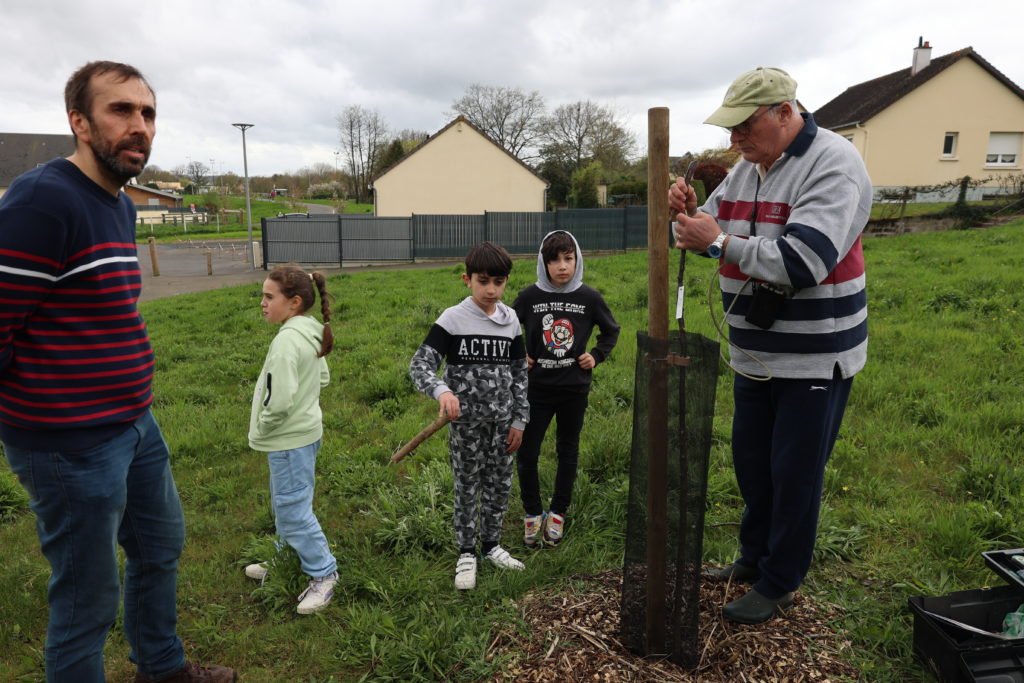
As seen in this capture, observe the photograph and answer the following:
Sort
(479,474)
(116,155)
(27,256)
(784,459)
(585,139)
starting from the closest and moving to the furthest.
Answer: (27,256) < (116,155) < (784,459) < (479,474) < (585,139)

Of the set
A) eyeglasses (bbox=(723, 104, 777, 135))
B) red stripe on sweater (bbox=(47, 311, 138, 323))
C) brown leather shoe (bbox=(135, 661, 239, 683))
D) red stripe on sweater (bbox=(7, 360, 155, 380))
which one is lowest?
brown leather shoe (bbox=(135, 661, 239, 683))

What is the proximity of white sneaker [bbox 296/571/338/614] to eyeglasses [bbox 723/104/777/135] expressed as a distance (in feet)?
9.49

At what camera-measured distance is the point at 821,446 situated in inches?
105

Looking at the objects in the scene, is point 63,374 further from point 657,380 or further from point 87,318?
point 657,380

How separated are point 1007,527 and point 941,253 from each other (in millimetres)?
11197

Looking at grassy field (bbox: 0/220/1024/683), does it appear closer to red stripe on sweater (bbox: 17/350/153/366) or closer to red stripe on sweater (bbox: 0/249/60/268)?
red stripe on sweater (bbox: 17/350/153/366)

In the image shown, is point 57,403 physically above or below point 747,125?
below

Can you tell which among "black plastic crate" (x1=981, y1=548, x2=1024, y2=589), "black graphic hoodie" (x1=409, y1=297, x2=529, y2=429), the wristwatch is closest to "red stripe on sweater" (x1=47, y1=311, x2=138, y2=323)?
"black graphic hoodie" (x1=409, y1=297, x2=529, y2=429)

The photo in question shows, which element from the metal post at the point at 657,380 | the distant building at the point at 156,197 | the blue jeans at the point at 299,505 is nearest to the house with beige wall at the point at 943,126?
A: the metal post at the point at 657,380

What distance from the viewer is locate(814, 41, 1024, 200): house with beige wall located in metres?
29.6

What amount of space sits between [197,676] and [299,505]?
2.77 ft

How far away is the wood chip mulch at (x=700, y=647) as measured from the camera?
2604 millimetres

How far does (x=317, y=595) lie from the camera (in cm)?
→ 330

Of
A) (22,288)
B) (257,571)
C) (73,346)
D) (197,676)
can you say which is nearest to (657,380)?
(73,346)
